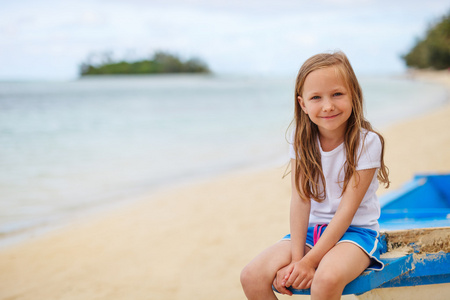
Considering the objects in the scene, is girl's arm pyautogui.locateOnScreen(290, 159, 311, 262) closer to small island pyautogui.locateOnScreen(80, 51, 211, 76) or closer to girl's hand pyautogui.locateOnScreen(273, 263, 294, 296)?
girl's hand pyautogui.locateOnScreen(273, 263, 294, 296)

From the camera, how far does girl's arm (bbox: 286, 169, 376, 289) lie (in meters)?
1.61

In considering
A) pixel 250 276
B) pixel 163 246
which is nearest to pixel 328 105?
pixel 250 276

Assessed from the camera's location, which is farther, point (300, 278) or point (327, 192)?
point (327, 192)

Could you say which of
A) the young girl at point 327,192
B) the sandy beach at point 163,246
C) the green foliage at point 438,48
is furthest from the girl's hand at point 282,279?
the green foliage at point 438,48

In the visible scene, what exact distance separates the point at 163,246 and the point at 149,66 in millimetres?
86291

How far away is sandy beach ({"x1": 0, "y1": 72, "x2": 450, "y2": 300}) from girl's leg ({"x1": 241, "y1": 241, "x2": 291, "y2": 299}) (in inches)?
45.8

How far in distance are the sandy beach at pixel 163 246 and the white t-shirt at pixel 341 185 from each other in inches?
46.9

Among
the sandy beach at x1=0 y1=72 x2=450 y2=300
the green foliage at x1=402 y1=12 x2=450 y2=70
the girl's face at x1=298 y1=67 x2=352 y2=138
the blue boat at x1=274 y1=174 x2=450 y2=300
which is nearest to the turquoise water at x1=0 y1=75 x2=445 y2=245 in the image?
the sandy beach at x1=0 y1=72 x2=450 y2=300

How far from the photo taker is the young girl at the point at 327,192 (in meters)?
1.61

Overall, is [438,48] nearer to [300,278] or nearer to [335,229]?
[335,229]

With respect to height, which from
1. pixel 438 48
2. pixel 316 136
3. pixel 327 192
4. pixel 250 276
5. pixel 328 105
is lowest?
pixel 250 276

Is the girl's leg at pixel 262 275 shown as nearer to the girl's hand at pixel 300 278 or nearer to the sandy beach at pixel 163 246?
the girl's hand at pixel 300 278

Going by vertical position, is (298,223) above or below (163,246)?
above

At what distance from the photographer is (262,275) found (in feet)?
5.47
